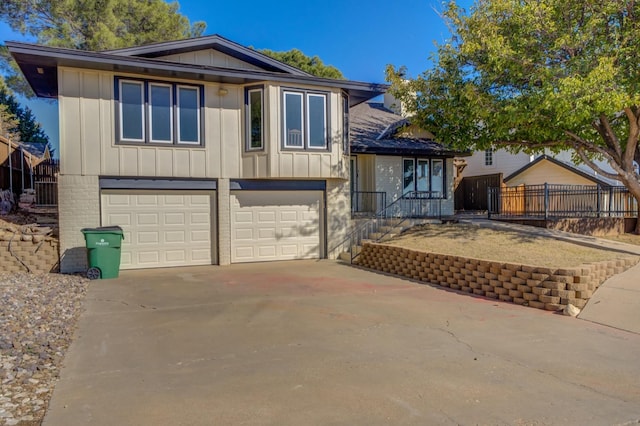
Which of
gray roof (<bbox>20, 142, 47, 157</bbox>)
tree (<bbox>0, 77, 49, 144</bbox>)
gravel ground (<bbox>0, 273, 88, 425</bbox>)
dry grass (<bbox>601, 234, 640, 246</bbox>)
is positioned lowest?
gravel ground (<bbox>0, 273, 88, 425</bbox>)

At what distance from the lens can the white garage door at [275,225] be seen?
1281 cm

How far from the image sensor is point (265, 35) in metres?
25.4

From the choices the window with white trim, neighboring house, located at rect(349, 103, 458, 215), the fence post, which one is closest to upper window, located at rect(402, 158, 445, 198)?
neighboring house, located at rect(349, 103, 458, 215)

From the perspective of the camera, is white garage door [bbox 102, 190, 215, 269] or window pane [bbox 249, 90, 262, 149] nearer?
white garage door [bbox 102, 190, 215, 269]

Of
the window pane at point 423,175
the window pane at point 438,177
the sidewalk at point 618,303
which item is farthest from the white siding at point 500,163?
the sidewalk at point 618,303

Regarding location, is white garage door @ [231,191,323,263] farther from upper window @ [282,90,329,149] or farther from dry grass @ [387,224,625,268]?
dry grass @ [387,224,625,268]

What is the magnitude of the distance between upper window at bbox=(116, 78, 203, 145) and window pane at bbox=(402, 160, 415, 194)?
7719 mm

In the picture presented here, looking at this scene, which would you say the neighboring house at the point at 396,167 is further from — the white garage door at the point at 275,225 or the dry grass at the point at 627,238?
the dry grass at the point at 627,238

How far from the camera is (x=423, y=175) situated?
16.6m

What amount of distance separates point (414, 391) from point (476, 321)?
117 inches

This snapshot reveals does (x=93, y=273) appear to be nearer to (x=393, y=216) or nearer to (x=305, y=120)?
(x=305, y=120)

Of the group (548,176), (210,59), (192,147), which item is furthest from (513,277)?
(548,176)

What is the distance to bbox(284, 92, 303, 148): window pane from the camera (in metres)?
12.4

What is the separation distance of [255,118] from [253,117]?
0.07 meters
